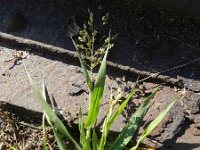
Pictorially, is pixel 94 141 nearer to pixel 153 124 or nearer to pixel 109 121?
pixel 109 121

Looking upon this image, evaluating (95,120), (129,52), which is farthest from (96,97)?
(129,52)

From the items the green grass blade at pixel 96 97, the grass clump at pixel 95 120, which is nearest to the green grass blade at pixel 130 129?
the grass clump at pixel 95 120

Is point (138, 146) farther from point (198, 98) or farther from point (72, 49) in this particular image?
point (72, 49)

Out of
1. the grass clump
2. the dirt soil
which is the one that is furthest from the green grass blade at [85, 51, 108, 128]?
the dirt soil

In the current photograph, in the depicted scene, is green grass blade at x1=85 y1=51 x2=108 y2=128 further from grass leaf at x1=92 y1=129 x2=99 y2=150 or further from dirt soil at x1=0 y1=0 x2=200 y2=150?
dirt soil at x1=0 y1=0 x2=200 y2=150

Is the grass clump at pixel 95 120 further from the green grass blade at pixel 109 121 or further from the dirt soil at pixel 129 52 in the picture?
the dirt soil at pixel 129 52

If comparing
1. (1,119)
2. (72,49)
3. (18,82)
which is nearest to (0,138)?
(1,119)

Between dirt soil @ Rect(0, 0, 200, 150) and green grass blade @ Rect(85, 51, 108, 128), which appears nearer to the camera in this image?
green grass blade @ Rect(85, 51, 108, 128)
